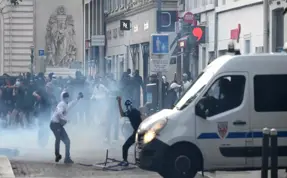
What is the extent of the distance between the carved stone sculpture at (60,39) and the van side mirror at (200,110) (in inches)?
2441

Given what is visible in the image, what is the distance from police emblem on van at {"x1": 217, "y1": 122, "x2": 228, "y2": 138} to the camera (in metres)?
16.8

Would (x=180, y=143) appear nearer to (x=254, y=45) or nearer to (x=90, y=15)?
(x=254, y=45)

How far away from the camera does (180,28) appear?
39656 mm

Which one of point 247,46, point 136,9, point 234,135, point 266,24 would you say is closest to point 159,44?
point 266,24

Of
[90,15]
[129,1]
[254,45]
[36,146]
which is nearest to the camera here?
[36,146]

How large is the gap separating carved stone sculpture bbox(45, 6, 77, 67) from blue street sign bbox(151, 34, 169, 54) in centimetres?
5064

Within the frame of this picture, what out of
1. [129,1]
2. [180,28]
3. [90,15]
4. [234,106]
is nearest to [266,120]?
[234,106]

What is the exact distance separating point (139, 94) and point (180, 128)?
57.8ft

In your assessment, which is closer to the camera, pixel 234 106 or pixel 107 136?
pixel 234 106

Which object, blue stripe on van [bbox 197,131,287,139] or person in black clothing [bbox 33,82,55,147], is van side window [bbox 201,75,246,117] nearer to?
blue stripe on van [bbox 197,131,287,139]

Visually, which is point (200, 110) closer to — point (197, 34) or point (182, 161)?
point (182, 161)

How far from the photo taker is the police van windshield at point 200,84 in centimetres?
1692

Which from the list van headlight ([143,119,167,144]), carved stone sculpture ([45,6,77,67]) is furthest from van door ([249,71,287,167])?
carved stone sculpture ([45,6,77,67])

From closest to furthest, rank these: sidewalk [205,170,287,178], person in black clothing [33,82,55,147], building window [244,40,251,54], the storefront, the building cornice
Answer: sidewalk [205,170,287,178] < person in black clothing [33,82,55,147] < building window [244,40,251,54] < the building cornice < the storefront
